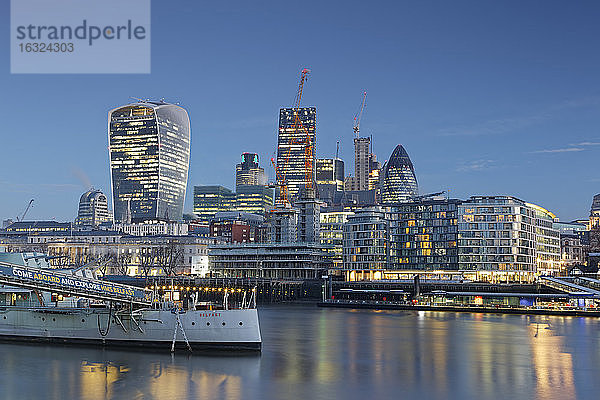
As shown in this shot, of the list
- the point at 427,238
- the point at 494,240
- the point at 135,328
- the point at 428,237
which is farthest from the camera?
the point at 427,238

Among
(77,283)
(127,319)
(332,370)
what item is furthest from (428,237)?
(77,283)

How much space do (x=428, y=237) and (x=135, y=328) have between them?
142 m

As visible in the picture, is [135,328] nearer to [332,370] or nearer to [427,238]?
[332,370]

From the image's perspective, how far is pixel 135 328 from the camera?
6094 centimetres

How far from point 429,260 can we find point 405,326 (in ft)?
323

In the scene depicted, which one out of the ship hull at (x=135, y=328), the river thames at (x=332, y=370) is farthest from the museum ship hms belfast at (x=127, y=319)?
the river thames at (x=332, y=370)

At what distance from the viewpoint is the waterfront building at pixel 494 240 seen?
17938cm

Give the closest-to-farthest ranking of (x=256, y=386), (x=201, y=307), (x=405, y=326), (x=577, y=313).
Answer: (x=256, y=386)
(x=201, y=307)
(x=405, y=326)
(x=577, y=313)

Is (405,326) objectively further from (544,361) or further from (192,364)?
(192,364)

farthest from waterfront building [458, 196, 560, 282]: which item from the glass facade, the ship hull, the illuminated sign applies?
the illuminated sign

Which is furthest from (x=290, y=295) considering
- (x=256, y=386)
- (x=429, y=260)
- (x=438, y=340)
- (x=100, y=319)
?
(x=256, y=386)

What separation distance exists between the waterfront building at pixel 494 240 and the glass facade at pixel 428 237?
4769 mm

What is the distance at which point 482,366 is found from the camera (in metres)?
59.6

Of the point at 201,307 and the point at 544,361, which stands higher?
the point at 201,307
